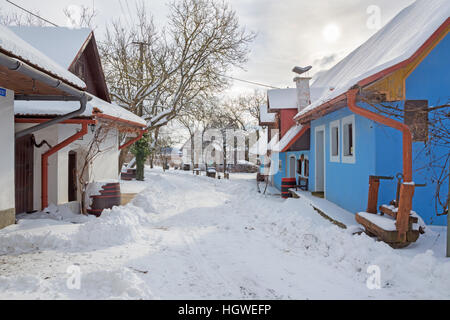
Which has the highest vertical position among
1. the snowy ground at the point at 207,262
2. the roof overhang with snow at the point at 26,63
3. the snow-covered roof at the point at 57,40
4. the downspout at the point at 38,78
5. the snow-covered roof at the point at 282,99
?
the snow-covered roof at the point at 57,40

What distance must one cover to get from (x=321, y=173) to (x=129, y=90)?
39.8 ft

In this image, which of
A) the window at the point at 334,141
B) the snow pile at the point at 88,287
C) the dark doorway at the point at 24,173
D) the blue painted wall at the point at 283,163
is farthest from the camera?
the blue painted wall at the point at 283,163

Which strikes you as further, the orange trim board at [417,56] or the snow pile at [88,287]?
the orange trim board at [417,56]

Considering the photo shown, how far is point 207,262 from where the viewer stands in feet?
15.0

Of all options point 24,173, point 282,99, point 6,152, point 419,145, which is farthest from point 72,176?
point 282,99

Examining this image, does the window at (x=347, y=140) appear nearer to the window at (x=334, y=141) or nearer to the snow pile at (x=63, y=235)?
the window at (x=334, y=141)

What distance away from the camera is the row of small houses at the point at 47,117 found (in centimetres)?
478

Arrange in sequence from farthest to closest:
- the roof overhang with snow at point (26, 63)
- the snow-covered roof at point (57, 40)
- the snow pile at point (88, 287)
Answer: the snow-covered roof at point (57, 40) → the roof overhang with snow at point (26, 63) → the snow pile at point (88, 287)

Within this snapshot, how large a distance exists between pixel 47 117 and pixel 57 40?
4785 mm

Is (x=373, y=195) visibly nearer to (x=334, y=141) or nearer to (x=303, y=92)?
(x=334, y=141)

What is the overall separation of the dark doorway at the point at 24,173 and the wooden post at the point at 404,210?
809 centimetres

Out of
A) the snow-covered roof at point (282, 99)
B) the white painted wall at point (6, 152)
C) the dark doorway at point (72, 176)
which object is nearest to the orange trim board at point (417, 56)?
the white painted wall at point (6, 152)
